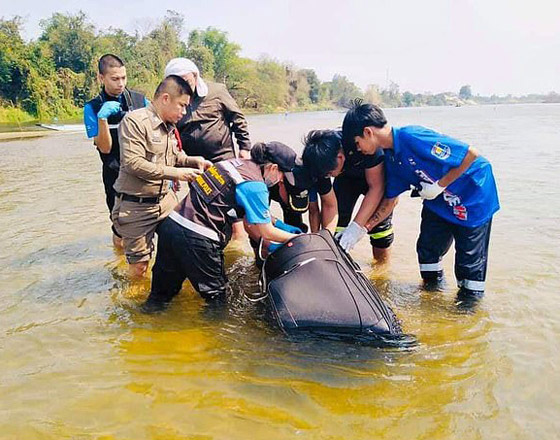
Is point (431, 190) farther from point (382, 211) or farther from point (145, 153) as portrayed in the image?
point (145, 153)

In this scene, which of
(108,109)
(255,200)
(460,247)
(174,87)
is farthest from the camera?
(108,109)

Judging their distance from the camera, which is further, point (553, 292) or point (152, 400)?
point (553, 292)

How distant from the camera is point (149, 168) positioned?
333cm

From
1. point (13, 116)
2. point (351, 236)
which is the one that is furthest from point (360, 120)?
point (13, 116)

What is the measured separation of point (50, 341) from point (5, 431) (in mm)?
928

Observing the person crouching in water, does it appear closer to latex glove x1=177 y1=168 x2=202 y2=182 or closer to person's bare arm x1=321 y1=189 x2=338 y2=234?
latex glove x1=177 y1=168 x2=202 y2=182

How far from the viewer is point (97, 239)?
220 inches

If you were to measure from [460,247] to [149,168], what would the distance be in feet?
7.52

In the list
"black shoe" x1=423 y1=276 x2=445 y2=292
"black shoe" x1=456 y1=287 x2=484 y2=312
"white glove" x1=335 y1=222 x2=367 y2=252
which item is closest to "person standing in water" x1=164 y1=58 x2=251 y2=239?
"white glove" x1=335 y1=222 x2=367 y2=252

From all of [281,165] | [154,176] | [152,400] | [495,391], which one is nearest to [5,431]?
[152,400]

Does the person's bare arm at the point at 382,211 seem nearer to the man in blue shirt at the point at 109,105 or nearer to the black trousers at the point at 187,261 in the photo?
the black trousers at the point at 187,261

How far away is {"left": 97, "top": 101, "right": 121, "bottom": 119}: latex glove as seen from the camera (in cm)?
389

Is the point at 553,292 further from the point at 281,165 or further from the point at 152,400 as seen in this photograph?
the point at 152,400

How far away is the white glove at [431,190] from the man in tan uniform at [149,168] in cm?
158
